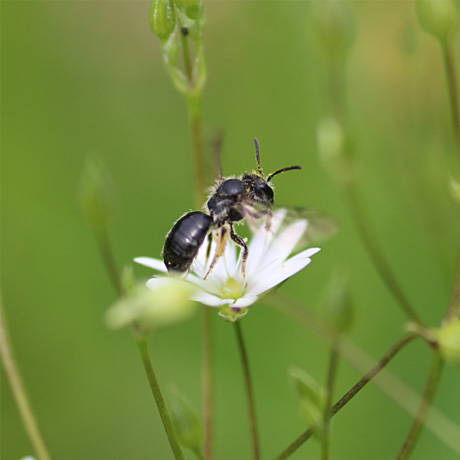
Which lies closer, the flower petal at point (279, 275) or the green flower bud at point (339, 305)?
the green flower bud at point (339, 305)

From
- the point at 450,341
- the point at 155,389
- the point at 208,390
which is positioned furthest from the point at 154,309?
the point at 208,390

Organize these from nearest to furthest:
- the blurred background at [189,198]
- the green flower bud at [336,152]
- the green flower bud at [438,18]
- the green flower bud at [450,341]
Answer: the green flower bud at [450,341]
the green flower bud at [438,18]
the green flower bud at [336,152]
the blurred background at [189,198]

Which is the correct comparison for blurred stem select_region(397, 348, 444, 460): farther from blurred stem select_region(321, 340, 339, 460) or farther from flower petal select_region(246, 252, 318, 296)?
flower petal select_region(246, 252, 318, 296)

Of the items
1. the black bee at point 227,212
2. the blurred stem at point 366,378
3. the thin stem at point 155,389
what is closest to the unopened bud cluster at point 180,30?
the black bee at point 227,212

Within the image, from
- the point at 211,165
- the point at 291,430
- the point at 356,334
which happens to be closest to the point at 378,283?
the point at 356,334

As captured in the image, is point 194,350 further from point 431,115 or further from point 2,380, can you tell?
point 431,115

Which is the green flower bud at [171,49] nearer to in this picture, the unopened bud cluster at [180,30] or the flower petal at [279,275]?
the unopened bud cluster at [180,30]
